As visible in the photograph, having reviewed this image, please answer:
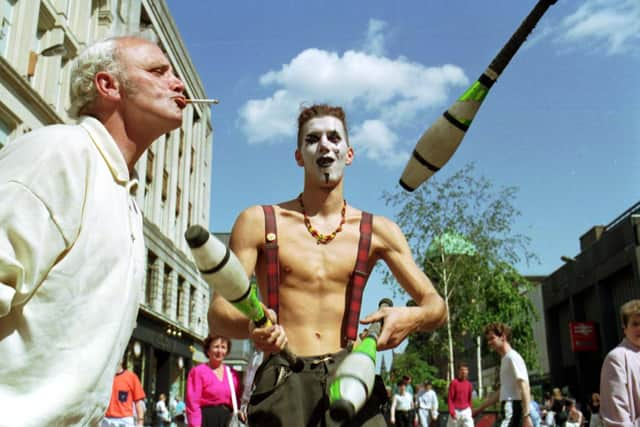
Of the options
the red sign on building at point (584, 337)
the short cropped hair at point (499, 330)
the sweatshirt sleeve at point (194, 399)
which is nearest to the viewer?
the sweatshirt sleeve at point (194, 399)

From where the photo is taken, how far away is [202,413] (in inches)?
290

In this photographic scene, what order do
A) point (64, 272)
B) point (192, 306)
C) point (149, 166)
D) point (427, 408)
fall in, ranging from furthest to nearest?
1. point (192, 306)
2. point (149, 166)
3. point (427, 408)
4. point (64, 272)

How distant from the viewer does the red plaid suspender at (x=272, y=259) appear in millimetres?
2987

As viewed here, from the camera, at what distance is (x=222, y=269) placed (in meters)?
2.05

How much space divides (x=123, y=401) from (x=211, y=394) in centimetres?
153

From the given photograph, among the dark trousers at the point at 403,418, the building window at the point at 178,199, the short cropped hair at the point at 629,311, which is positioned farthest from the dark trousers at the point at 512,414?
the building window at the point at 178,199

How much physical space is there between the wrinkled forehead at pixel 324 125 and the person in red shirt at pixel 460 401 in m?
9.87

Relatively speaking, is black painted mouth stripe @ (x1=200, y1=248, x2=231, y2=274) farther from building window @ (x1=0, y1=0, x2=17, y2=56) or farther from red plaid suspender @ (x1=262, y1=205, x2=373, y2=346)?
building window @ (x1=0, y1=0, x2=17, y2=56)

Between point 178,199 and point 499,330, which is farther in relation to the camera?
point 178,199

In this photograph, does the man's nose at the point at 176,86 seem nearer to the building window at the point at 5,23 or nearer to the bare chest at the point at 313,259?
the bare chest at the point at 313,259

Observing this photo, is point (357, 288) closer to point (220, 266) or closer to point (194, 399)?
point (220, 266)

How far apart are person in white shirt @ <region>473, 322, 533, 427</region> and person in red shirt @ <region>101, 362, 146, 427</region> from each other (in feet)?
15.1

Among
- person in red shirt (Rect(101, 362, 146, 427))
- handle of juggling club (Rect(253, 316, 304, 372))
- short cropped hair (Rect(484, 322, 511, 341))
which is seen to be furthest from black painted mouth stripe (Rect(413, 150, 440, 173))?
person in red shirt (Rect(101, 362, 146, 427))

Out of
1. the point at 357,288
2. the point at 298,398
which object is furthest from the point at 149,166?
the point at 298,398
